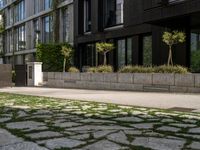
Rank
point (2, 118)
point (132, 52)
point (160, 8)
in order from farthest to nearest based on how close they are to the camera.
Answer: point (132, 52) < point (160, 8) < point (2, 118)

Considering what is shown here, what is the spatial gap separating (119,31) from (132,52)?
75.7 inches

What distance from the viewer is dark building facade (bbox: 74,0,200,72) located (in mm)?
16828

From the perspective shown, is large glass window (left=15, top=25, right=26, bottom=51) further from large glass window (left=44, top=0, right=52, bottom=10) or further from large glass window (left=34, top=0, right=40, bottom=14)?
large glass window (left=44, top=0, right=52, bottom=10)

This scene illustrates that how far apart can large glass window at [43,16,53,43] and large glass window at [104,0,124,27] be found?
1016 cm

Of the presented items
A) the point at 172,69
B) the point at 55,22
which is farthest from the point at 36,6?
the point at 172,69

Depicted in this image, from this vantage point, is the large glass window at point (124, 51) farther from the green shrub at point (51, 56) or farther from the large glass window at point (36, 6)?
the large glass window at point (36, 6)

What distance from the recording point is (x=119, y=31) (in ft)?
77.7

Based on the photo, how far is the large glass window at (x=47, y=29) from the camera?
35219 mm

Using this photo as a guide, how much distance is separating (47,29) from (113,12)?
1222 cm

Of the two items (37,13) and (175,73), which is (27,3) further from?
(175,73)

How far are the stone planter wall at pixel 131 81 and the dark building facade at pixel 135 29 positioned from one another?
10.1 feet

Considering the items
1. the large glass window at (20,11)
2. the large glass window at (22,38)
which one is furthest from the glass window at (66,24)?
the large glass window at (20,11)

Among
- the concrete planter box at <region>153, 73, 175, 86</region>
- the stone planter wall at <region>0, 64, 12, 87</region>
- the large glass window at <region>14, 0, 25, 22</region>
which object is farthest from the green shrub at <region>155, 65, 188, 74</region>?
the large glass window at <region>14, 0, 25, 22</region>

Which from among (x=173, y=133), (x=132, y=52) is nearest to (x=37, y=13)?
(x=132, y=52)
